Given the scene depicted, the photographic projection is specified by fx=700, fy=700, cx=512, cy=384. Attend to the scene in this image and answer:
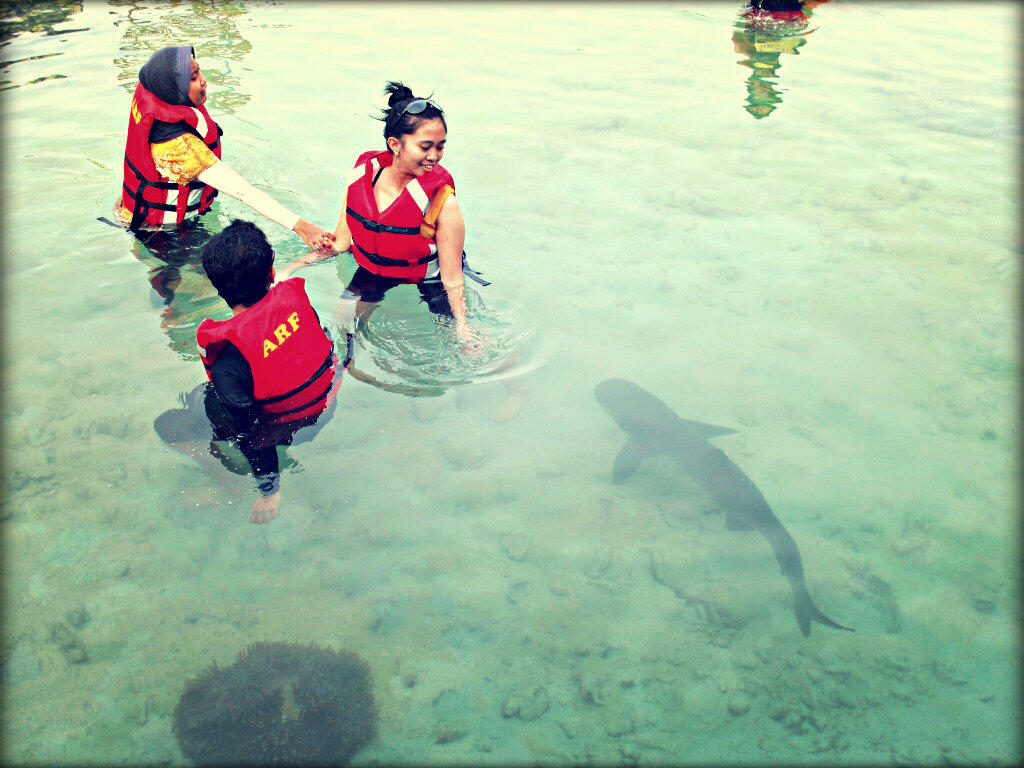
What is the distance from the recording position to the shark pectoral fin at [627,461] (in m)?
5.14

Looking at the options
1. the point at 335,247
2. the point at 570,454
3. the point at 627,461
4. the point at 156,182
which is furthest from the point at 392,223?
the point at 627,461

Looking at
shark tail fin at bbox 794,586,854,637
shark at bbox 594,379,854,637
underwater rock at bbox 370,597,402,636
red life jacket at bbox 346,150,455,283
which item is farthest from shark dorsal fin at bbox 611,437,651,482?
red life jacket at bbox 346,150,455,283

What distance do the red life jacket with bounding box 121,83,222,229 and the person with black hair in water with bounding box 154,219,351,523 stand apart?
5.46 feet

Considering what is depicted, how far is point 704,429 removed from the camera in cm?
533

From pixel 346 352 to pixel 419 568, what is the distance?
5.95 ft

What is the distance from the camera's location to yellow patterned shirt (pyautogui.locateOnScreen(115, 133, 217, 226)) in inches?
203

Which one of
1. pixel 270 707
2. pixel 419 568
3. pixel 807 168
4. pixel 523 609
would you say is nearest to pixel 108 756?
pixel 270 707

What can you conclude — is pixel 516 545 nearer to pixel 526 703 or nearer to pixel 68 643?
pixel 526 703

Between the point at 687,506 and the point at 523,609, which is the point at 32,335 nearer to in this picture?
the point at 523,609

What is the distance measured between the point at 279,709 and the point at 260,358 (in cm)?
191

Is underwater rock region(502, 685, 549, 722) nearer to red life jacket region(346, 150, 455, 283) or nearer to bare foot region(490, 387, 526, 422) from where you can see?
bare foot region(490, 387, 526, 422)

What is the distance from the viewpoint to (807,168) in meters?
8.65

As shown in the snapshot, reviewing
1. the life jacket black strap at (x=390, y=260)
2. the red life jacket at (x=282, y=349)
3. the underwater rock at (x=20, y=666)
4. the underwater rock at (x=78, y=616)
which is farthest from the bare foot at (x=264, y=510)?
the life jacket black strap at (x=390, y=260)

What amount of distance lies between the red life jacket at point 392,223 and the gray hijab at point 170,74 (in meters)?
1.31
